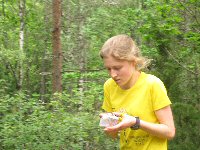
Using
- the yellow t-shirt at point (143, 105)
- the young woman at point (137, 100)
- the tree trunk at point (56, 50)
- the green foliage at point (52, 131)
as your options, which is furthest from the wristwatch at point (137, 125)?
the tree trunk at point (56, 50)

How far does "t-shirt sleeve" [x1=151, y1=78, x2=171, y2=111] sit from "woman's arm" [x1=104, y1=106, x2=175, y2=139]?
0.03 meters

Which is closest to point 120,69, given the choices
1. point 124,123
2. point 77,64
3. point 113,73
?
point 113,73

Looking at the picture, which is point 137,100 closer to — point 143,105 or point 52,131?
point 143,105

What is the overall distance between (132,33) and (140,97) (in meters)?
9.46

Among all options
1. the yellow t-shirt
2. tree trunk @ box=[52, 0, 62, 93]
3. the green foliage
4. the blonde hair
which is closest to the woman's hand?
the yellow t-shirt

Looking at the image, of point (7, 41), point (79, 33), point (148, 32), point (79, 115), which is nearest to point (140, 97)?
point (79, 115)

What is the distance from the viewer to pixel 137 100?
2.28 metres

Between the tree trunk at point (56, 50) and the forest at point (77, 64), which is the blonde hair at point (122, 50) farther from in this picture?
the tree trunk at point (56, 50)

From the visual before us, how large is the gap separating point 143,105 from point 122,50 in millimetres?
335

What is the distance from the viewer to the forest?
4746 millimetres

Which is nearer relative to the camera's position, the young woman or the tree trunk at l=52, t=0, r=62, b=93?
the young woman

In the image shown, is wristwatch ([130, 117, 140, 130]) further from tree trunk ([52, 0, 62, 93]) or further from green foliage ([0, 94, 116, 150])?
tree trunk ([52, 0, 62, 93])

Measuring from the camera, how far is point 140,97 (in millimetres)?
2271

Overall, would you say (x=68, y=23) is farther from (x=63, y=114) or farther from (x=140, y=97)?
(x=140, y=97)
